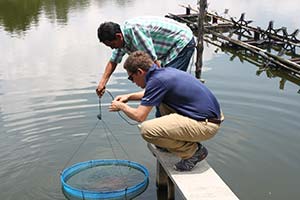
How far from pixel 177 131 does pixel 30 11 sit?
75.6 ft

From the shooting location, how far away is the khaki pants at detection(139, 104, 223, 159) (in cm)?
407

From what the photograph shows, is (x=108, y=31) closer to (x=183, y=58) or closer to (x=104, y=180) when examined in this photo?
(x=183, y=58)

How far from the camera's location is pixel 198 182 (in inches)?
160

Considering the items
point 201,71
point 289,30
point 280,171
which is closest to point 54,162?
point 280,171

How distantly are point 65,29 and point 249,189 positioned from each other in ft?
47.8

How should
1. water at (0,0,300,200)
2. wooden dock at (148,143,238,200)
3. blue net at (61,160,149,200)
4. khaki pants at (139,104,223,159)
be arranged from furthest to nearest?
water at (0,0,300,200) → blue net at (61,160,149,200) → khaki pants at (139,104,223,159) → wooden dock at (148,143,238,200)

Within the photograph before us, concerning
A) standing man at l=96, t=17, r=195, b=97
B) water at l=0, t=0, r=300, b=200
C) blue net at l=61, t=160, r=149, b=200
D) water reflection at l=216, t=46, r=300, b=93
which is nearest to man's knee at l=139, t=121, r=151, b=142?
standing man at l=96, t=17, r=195, b=97

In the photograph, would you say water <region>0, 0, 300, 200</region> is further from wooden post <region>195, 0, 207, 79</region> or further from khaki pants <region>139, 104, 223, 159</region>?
khaki pants <region>139, 104, 223, 159</region>

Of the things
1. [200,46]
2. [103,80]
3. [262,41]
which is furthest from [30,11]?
[103,80]

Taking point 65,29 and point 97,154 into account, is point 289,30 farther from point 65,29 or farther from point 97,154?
point 97,154

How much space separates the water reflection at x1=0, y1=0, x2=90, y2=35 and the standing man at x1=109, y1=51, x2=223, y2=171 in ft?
49.7

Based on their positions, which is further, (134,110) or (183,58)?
(183,58)

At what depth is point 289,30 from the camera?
632 inches

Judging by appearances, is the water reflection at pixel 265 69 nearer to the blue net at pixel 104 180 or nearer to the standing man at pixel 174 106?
the blue net at pixel 104 180
